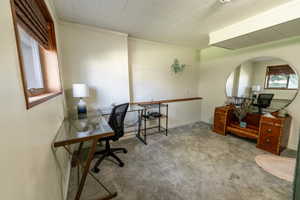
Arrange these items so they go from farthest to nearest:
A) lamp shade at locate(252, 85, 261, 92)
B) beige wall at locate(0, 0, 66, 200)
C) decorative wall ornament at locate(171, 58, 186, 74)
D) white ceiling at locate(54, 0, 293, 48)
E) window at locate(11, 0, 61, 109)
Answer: decorative wall ornament at locate(171, 58, 186, 74), lamp shade at locate(252, 85, 261, 92), white ceiling at locate(54, 0, 293, 48), window at locate(11, 0, 61, 109), beige wall at locate(0, 0, 66, 200)

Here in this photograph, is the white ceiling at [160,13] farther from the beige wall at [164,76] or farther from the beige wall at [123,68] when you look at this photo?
the beige wall at [164,76]

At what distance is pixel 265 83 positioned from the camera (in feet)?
9.16

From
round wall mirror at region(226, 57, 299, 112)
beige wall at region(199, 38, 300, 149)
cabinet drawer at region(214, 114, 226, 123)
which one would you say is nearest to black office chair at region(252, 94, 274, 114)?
round wall mirror at region(226, 57, 299, 112)

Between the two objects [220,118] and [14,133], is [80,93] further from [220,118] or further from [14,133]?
[220,118]

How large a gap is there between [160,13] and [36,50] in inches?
68.4

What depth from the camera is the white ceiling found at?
1.70 meters

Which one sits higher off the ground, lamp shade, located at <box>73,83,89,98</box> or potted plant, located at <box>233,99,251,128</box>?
lamp shade, located at <box>73,83,89,98</box>

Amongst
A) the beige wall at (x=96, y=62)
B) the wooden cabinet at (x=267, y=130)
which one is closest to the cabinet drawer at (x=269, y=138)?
the wooden cabinet at (x=267, y=130)

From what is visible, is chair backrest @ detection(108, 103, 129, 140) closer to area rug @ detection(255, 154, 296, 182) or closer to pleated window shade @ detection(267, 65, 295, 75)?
area rug @ detection(255, 154, 296, 182)

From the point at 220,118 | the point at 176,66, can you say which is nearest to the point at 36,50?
the point at 176,66

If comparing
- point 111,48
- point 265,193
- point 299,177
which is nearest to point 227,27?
point 111,48

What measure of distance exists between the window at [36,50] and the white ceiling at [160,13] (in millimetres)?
559

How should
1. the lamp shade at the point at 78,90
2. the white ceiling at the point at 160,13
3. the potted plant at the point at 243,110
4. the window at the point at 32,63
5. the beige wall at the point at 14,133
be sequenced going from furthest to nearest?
1. the potted plant at the point at 243,110
2. the lamp shade at the point at 78,90
3. the white ceiling at the point at 160,13
4. the window at the point at 32,63
5. the beige wall at the point at 14,133

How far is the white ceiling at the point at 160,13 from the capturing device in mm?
1703
